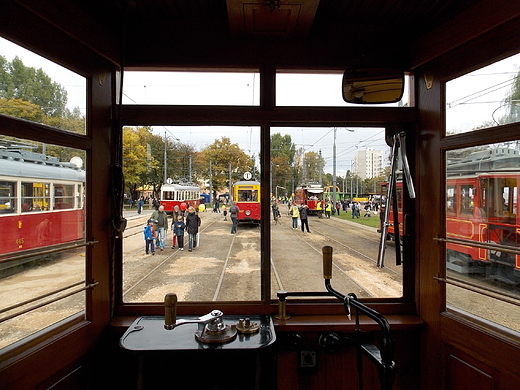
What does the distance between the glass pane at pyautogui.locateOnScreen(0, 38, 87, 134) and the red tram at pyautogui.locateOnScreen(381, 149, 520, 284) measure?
2.01 metres

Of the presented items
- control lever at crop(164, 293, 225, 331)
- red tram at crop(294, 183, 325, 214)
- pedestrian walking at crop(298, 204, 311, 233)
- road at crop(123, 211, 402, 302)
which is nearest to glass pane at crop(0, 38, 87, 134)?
road at crop(123, 211, 402, 302)

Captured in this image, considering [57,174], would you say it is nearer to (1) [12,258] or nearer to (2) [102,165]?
(2) [102,165]

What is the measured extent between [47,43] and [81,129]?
15.9 inches

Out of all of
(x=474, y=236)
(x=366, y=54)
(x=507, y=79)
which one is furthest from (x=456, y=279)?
(x=366, y=54)

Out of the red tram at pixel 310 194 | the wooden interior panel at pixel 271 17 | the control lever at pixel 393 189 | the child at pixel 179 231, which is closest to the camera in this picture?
the wooden interior panel at pixel 271 17

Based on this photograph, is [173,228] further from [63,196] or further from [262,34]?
[262,34]

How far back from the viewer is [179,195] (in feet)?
8.48

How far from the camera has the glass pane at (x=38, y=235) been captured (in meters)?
1.29

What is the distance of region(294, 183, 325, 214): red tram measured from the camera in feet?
9.39

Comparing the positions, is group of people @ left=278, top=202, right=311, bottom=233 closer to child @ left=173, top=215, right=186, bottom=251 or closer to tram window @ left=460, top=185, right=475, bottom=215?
child @ left=173, top=215, right=186, bottom=251

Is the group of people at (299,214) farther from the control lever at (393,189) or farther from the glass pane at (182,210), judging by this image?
the control lever at (393,189)

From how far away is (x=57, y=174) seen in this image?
156 centimetres

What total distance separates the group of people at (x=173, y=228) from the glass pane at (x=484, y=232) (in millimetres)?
1731

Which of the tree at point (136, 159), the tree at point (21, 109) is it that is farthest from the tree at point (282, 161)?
the tree at point (21, 109)
